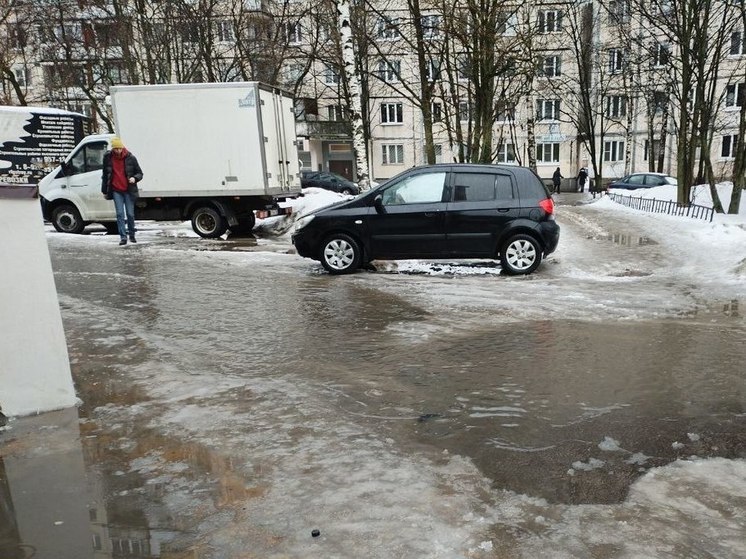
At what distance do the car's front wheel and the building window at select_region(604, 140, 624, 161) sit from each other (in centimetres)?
4580

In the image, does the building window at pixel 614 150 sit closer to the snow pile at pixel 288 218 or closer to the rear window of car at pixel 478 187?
the snow pile at pixel 288 218

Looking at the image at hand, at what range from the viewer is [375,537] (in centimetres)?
283

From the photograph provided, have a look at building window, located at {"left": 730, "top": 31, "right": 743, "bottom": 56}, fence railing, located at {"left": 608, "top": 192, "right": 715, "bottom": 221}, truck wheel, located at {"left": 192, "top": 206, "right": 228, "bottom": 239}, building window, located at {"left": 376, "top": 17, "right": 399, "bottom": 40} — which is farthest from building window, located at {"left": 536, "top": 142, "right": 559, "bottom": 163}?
truck wheel, located at {"left": 192, "top": 206, "right": 228, "bottom": 239}

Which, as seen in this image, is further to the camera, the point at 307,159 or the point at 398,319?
the point at 307,159

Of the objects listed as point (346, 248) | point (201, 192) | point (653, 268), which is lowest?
point (653, 268)

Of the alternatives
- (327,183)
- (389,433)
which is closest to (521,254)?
(389,433)

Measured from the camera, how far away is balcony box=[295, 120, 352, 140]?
4759 centimetres

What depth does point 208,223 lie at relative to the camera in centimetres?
1464

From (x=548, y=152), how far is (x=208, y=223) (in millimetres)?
41595

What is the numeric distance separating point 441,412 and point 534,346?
73.4 inches

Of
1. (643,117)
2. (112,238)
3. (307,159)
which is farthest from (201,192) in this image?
(643,117)

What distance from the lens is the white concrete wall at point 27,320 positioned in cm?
400

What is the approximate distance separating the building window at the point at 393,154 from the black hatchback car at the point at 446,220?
43.0 meters

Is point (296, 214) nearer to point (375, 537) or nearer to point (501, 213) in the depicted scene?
point (501, 213)
